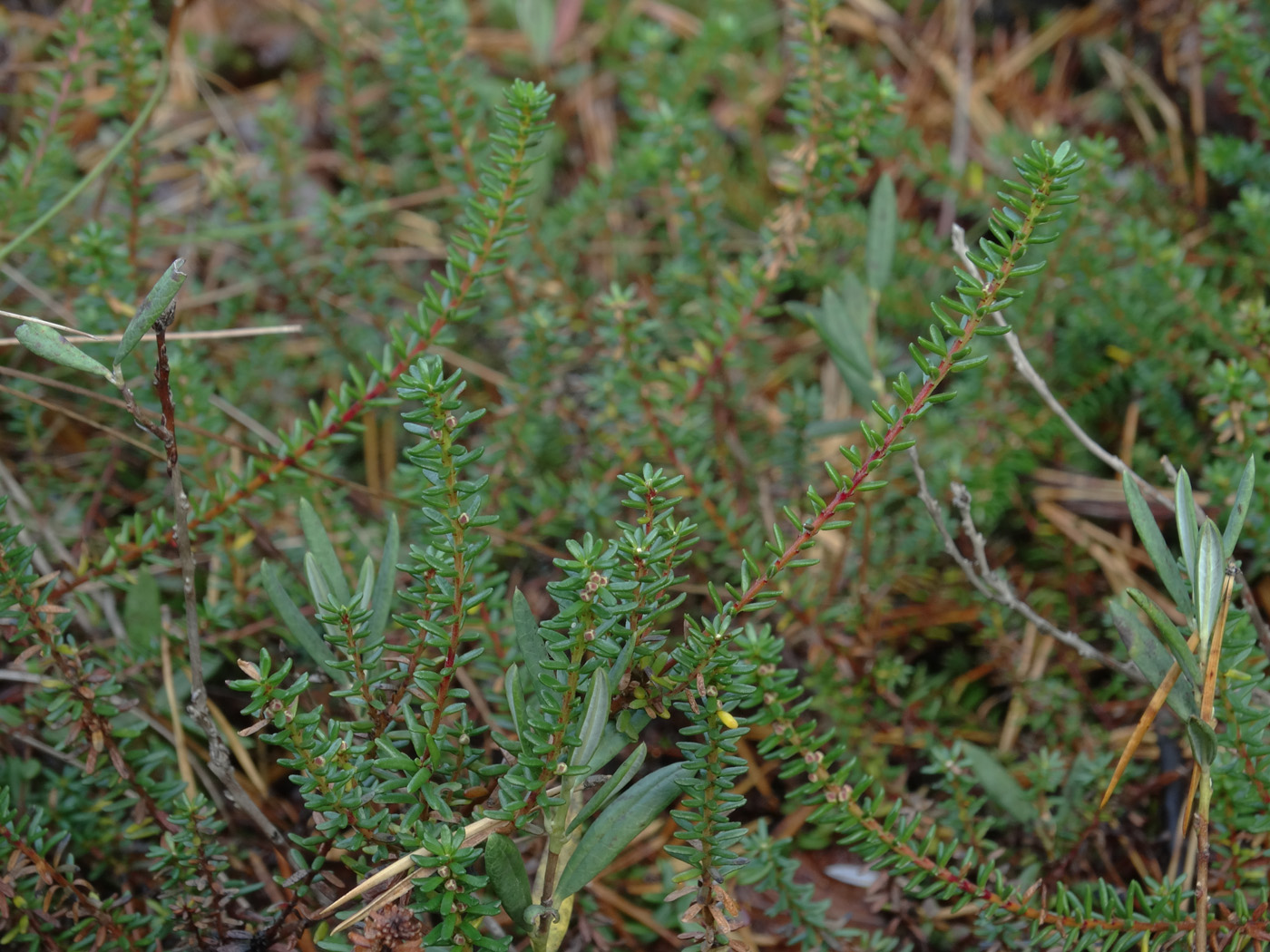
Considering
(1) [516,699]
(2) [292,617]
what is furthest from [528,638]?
(2) [292,617]

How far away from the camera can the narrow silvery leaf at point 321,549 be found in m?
1.62

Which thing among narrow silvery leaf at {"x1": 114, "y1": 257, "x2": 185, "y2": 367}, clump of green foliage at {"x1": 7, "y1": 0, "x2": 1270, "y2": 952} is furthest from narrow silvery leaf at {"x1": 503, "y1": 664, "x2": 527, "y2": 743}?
narrow silvery leaf at {"x1": 114, "y1": 257, "x2": 185, "y2": 367}

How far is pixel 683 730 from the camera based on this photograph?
1349 mm

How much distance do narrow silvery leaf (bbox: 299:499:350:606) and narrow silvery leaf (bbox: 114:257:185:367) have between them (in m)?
0.38

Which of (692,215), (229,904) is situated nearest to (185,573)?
(229,904)

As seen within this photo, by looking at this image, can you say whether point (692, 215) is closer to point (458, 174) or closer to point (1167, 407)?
point (458, 174)

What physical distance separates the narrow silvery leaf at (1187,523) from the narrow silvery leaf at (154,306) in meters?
1.48

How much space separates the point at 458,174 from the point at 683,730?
160cm

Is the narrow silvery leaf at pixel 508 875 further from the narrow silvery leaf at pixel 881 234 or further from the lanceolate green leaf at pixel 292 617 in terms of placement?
the narrow silvery leaf at pixel 881 234

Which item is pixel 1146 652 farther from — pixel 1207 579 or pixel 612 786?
pixel 612 786

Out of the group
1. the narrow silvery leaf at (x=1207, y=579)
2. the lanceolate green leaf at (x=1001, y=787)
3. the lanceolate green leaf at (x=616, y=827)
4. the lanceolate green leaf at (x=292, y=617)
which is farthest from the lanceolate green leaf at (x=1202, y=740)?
the lanceolate green leaf at (x=292, y=617)

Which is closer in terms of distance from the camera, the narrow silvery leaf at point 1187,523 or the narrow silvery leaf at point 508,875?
the narrow silvery leaf at point 508,875

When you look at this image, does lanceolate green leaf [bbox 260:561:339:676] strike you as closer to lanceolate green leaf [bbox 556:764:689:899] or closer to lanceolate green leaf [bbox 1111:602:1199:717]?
lanceolate green leaf [bbox 556:764:689:899]

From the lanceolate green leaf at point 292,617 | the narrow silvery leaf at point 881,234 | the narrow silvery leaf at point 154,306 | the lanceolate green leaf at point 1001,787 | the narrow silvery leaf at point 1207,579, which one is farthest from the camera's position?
the narrow silvery leaf at point 881,234
